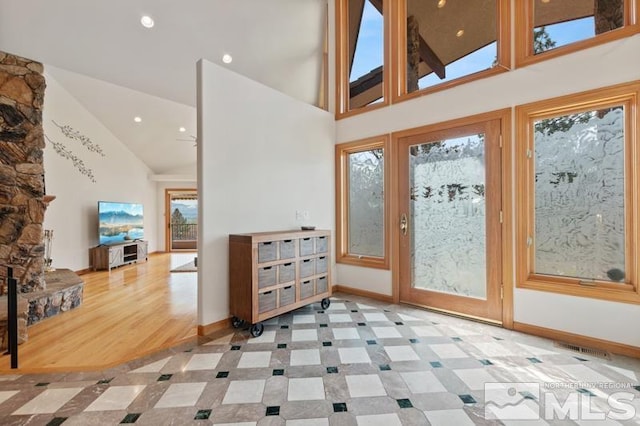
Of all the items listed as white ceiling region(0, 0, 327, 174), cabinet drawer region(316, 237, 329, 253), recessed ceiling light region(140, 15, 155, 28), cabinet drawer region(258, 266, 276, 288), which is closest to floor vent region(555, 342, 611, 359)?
cabinet drawer region(316, 237, 329, 253)

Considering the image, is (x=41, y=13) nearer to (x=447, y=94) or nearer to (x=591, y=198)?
(x=447, y=94)

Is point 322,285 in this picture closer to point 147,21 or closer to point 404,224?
point 404,224

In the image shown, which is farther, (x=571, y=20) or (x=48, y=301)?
(x=48, y=301)

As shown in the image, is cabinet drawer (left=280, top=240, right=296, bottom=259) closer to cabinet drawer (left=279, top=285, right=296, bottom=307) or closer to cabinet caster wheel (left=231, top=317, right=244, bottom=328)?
cabinet drawer (left=279, top=285, right=296, bottom=307)

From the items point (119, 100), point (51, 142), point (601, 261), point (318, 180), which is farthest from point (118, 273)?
point (601, 261)

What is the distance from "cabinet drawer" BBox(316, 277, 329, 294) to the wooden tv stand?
5153mm

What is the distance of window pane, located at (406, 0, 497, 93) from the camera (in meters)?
3.18

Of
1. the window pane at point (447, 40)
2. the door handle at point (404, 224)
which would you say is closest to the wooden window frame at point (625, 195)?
the window pane at point (447, 40)

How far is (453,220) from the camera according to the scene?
11.1 feet

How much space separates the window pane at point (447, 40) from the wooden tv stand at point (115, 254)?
6.70 metres

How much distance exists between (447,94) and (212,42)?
3.66 meters

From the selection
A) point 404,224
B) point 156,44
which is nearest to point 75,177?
point 156,44

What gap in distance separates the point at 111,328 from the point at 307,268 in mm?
2180

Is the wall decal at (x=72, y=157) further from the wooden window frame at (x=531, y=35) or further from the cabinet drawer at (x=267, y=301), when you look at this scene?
the wooden window frame at (x=531, y=35)
